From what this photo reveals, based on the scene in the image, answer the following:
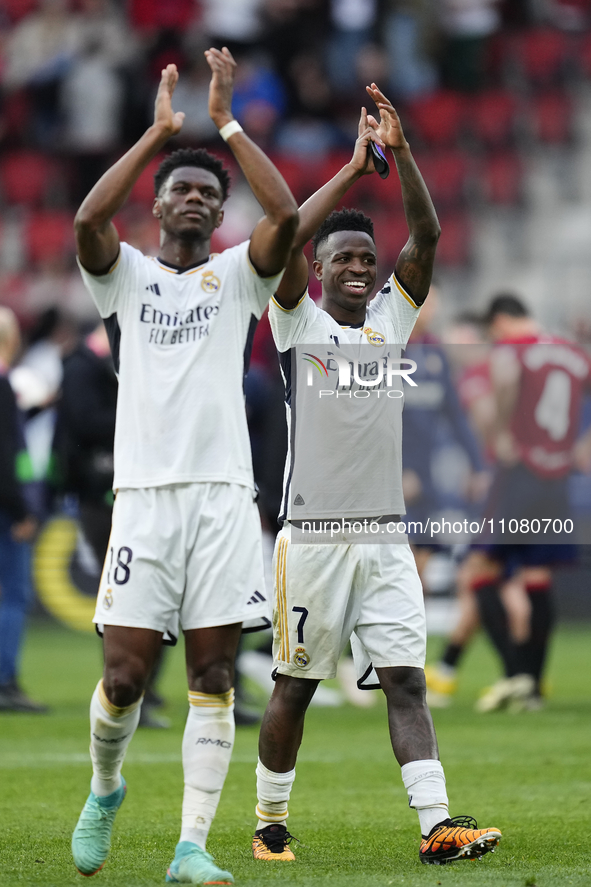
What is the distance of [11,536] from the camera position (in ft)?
27.8

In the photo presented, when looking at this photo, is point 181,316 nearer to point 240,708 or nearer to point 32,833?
point 32,833

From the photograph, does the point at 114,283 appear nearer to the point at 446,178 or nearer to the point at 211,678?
the point at 211,678

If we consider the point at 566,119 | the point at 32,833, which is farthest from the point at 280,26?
the point at 32,833

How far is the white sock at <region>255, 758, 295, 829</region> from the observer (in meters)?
4.46

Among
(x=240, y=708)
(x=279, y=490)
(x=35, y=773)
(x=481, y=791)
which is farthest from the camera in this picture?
(x=279, y=490)

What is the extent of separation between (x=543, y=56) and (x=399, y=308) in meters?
14.8

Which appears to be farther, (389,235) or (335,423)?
(389,235)

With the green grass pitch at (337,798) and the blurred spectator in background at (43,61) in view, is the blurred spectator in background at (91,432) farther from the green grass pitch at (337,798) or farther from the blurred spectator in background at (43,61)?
the blurred spectator in background at (43,61)

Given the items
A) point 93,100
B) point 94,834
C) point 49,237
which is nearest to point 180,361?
point 94,834

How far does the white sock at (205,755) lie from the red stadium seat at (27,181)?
48.1ft

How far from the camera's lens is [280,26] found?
18656mm

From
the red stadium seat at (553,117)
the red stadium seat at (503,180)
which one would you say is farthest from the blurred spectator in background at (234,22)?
the red stadium seat at (553,117)

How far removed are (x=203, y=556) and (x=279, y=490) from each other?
4.49 meters

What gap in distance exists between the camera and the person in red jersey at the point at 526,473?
28.3ft
